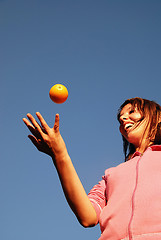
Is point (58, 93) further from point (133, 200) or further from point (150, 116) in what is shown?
point (133, 200)

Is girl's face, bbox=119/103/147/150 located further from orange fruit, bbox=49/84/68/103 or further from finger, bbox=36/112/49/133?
finger, bbox=36/112/49/133

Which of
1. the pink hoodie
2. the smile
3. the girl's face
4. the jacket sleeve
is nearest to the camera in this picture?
the pink hoodie

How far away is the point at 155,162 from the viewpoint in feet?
9.50

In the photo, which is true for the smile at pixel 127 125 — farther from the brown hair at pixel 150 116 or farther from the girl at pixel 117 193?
the girl at pixel 117 193

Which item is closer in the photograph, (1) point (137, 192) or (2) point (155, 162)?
(1) point (137, 192)

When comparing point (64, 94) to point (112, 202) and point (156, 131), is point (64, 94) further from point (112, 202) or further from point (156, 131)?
point (112, 202)

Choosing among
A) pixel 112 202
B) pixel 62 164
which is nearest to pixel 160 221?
pixel 112 202

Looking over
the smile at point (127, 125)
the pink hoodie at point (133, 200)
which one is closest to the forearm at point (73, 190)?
the pink hoodie at point (133, 200)

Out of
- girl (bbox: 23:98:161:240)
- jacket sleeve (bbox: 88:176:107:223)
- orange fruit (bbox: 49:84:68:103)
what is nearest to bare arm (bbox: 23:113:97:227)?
girl (bbox: 23:98:161:240)

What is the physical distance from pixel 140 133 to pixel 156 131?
8.2 inches

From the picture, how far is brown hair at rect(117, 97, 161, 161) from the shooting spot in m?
3.58

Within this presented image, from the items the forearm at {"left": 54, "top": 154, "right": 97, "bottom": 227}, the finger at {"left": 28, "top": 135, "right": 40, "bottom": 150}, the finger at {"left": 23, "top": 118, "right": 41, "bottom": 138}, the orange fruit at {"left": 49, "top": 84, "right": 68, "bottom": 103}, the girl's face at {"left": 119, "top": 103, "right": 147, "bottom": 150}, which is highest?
the orange fruit at {"left": 49, "top": 84, "right": 68, "bottom": 103}

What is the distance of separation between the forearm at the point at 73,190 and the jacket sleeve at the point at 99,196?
0.17 metres

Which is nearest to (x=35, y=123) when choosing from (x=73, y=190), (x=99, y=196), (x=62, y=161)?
→ (x=62, y=161)
